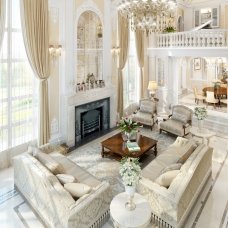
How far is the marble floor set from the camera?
4582 millimetres

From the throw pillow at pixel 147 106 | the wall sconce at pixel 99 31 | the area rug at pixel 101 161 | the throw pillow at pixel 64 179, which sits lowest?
the area rug at pixel 101 161

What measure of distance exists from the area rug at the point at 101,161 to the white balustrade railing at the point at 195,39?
4203mm

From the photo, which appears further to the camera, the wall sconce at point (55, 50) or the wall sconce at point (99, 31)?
the wall sconce at point (99, 31)

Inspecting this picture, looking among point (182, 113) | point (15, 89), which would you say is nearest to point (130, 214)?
point (15, 89)

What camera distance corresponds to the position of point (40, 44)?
22.4ft

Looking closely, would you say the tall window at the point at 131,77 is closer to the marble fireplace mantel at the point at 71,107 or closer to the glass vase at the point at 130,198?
the marble fireplace mantel at the point at 71,107

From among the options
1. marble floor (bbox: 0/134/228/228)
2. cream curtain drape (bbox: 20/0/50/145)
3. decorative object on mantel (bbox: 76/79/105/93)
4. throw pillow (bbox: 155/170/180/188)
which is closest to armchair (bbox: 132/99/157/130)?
decorative object on mantel (bbox: 76/79/105/93)

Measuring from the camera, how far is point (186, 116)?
8914 millimetres

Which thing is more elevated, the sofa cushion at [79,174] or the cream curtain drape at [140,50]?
the cream curtain drape at [140,50]

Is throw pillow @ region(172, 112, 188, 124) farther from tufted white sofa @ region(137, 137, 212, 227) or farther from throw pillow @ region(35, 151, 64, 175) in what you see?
throw pillow @ region(35, 151, 64, 175)

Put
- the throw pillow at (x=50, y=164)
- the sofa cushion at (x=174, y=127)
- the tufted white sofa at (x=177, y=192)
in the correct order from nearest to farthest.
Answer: the tufted white sofa at (x=177, y=192) < the throw pillow at (x=50, y=164) < the sofa cushion at (x=174, y=127)

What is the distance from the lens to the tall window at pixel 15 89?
6441 mm

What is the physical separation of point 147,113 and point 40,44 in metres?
4.97

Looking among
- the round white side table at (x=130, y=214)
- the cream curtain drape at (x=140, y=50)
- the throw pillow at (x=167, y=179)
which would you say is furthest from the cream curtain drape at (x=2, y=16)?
the cream curtain drape at (x=140, y=50)
